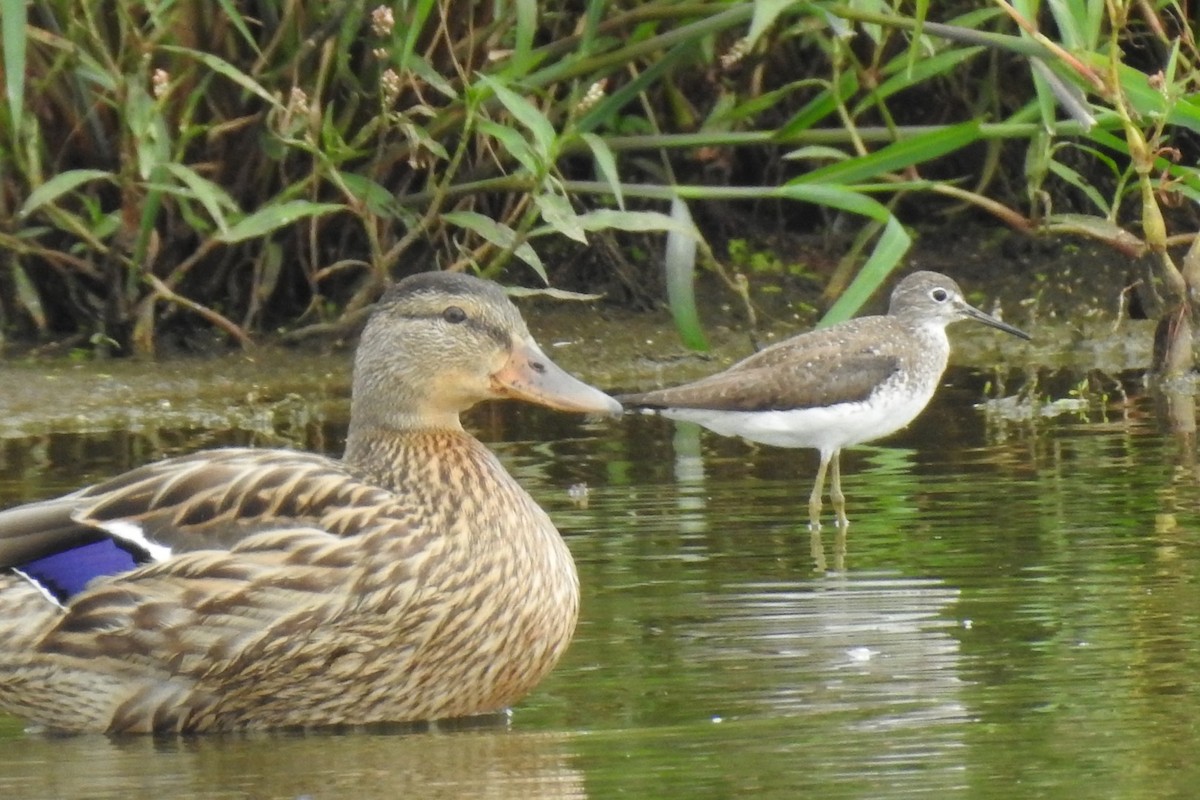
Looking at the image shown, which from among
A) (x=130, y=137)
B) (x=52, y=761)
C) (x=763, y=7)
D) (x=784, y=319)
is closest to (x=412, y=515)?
(x=52, y=761)

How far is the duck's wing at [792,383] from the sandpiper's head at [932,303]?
603 millimetres

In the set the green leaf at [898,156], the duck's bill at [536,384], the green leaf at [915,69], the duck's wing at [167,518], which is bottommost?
the duck's wing at [167,518]

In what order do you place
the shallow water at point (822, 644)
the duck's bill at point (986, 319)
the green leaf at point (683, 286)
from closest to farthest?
the shallow water at point (822, 644) < the green leaf at point (683, 286) < the duck's bill at point (986, 319)

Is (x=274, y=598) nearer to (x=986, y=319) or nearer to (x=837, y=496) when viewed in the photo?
(x=837, y=496)

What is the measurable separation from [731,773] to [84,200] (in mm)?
5726

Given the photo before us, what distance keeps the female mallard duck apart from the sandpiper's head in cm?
436

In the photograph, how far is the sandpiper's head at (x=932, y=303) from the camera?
980cm

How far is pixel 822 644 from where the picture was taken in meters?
5.88

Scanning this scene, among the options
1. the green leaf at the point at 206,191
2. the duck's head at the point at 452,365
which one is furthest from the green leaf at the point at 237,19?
the duck's head at the point at 452,365

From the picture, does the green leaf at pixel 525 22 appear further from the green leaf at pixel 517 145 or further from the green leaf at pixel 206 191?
the green leaf at pixel 206 191

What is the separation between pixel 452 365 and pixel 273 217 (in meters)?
3.67

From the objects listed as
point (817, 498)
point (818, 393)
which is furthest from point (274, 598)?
point (818, 393)

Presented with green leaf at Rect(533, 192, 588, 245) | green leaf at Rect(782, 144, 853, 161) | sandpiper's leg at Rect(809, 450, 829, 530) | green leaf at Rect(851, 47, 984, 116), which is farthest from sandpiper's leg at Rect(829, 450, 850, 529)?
green leaf at Rect(851, 47, 984, 116)

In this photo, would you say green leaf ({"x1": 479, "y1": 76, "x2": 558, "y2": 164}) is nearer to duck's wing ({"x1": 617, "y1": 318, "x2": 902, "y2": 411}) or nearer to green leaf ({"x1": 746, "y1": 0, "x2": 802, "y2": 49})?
green leaf ({"x1": 746, "y1": 0, "x2": 802, "y2": 49})
